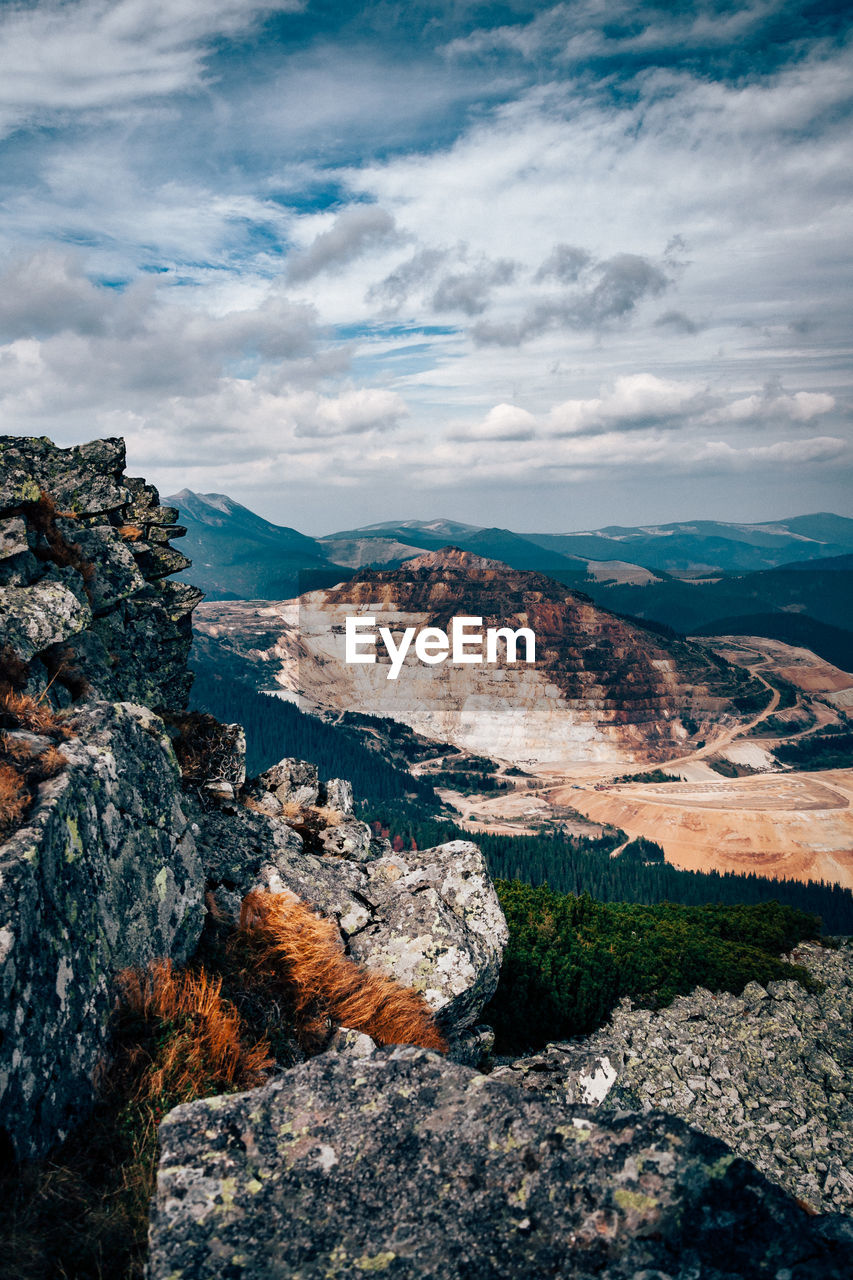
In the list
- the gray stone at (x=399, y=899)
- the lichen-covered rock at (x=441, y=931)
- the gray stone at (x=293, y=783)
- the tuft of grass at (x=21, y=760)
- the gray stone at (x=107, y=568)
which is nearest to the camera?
the tuft of grass at (x=21, y=760)

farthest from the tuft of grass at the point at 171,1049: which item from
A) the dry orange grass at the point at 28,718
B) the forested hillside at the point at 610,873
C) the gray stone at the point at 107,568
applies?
the forested hillside at the point at 610,873

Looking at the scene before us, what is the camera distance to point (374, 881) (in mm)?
13094

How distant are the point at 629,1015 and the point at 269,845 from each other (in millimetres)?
17858

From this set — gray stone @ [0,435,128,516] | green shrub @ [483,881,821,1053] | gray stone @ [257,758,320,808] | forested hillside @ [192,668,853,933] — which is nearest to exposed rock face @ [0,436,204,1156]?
gray stone @ [257,758,320,808]

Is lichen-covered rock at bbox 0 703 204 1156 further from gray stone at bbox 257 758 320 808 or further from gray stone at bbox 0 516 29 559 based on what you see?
gray stone at bbox 257 758 320 808

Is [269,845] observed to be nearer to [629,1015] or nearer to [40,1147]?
[40,1147]

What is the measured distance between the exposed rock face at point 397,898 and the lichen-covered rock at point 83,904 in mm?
1902

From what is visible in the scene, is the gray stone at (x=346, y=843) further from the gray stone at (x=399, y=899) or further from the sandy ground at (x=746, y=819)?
the sandy ground at (x=746, y=819)

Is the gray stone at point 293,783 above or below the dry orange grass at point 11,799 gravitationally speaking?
below

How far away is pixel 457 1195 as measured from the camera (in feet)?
13.3

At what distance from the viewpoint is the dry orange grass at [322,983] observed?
8.23 metres

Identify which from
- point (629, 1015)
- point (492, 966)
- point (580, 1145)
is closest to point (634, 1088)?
point (629, 1015)

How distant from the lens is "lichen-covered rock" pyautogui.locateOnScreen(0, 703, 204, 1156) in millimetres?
4863

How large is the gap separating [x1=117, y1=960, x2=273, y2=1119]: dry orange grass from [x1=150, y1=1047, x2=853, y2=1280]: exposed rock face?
4.18ft
